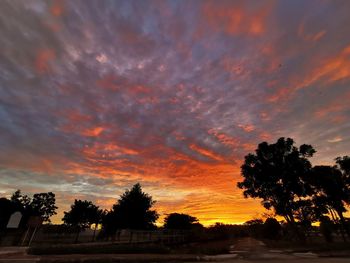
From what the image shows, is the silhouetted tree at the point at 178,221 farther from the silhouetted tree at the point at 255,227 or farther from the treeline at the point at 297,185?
the treeline at the point at 297,185

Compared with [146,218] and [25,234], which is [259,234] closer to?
[146,218]

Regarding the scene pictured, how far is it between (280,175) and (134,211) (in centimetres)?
3436

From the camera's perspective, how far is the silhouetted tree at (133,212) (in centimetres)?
→ 5450

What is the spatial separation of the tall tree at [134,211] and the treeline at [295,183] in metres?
27.3

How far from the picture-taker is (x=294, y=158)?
3441 cm

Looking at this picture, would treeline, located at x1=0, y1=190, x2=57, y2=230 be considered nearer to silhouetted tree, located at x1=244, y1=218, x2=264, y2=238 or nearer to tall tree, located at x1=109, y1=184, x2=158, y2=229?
tall tree, located at x1=109, y1=184, x2=158, y2=229

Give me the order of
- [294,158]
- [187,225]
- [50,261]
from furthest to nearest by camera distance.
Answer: [187,225], [294,158], [50,261]

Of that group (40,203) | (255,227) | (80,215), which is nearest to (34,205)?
(40,203)

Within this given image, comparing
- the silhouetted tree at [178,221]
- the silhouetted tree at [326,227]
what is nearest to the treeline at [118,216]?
the silhouetted tree at [178,221]

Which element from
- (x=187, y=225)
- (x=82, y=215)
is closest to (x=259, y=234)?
(x=187, y=225)

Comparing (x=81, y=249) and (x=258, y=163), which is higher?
(x=258, y=163)

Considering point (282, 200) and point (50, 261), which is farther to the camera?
point (282, 200)

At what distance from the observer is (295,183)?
3388cm

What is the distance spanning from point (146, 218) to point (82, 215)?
18063mm
